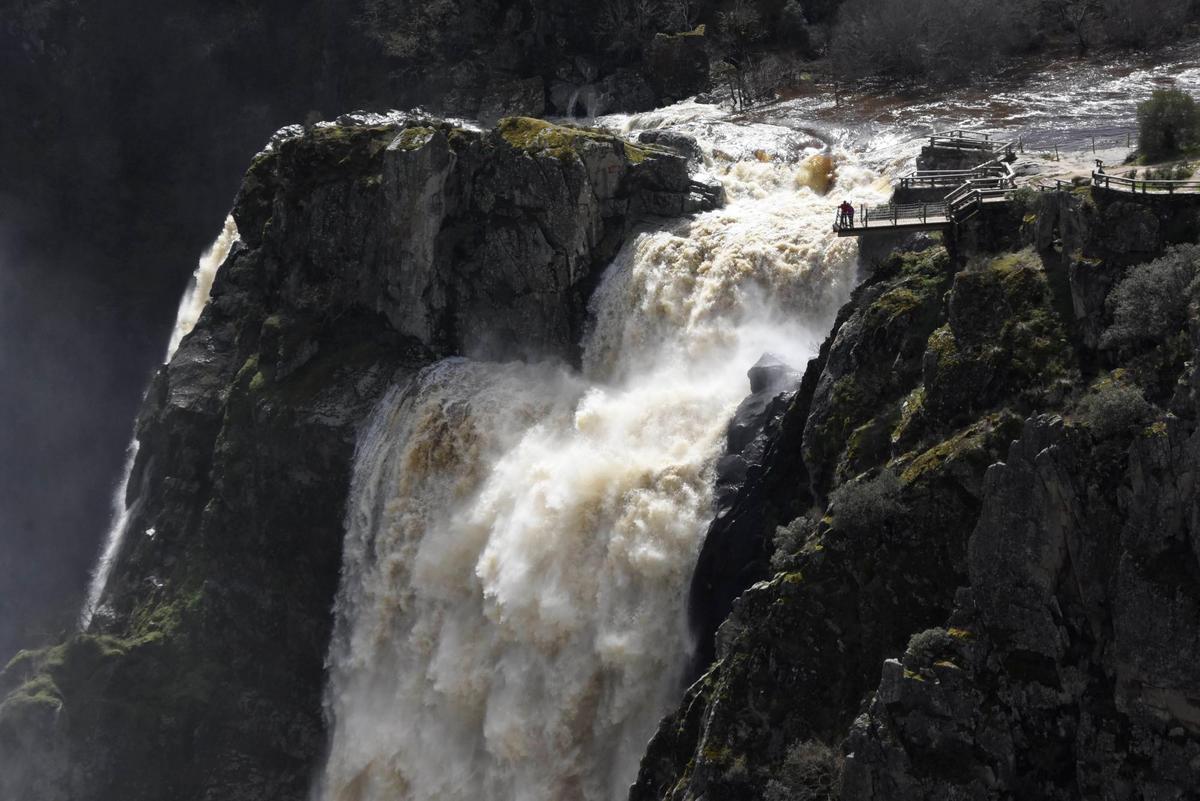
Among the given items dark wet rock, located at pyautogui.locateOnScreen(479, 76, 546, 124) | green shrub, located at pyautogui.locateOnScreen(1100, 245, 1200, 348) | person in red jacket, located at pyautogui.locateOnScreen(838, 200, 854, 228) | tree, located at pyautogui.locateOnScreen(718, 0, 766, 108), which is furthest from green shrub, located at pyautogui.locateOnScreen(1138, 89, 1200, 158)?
dark wet rock, located at pyautogui.locateOnScreen(479, 76, 546, 124)

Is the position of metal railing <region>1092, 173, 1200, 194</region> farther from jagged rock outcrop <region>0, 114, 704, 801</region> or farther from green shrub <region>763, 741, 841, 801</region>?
jagged rock outcrop <region>0, 114, 704, 801</region>

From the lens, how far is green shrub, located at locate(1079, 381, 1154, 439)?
21.0 metres

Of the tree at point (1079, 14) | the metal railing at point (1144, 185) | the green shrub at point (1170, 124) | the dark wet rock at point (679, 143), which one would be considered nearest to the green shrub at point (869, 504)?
the metal railing at point (1144, 185)

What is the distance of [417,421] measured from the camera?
1706 inches

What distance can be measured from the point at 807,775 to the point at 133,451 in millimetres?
53112

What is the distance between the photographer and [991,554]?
22.2 metres

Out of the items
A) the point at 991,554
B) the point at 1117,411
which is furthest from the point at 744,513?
the point at 1117,411

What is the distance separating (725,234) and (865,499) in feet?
60.7

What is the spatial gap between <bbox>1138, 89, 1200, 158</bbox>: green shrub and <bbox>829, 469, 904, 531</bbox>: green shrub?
11782 millimetres

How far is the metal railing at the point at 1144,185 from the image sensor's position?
23.4 m

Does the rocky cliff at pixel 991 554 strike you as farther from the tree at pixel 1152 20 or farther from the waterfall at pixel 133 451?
the waterfall at pixel 133 451

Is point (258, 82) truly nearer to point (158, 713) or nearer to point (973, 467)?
point (158, 713)

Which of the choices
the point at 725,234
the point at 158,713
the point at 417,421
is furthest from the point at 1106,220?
the point at 158,713

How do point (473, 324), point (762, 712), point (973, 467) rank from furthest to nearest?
point (473, 324) < point (762, 712) < point (973, 467)
